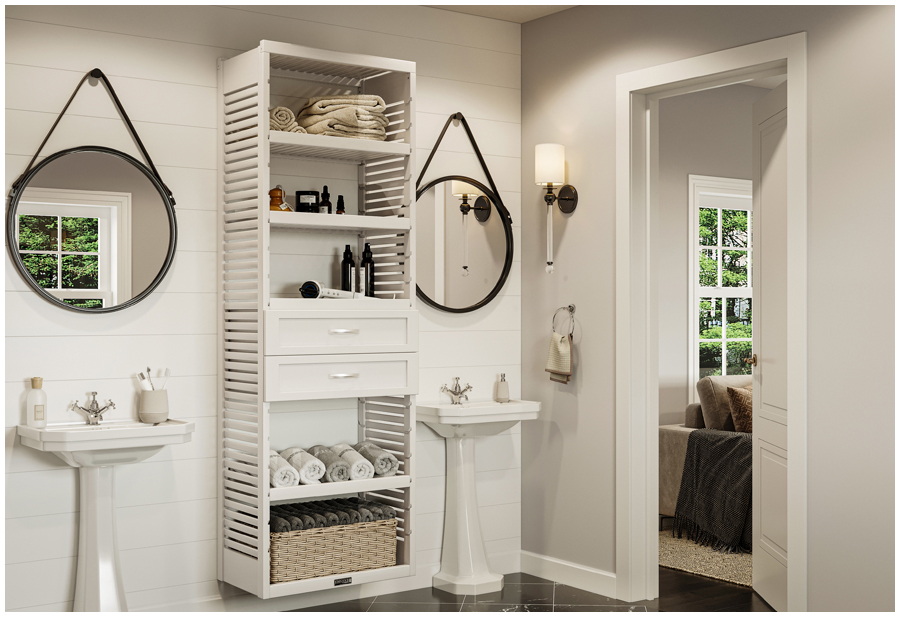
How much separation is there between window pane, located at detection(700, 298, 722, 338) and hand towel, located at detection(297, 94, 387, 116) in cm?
313

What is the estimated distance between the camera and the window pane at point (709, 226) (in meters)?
5.72

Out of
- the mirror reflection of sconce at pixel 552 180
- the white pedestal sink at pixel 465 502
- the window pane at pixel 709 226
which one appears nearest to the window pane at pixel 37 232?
the white pedestal sink at pixel 465 502

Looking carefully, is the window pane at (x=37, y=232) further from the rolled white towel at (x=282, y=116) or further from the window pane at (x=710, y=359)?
the window pane at (x=710, y=359)

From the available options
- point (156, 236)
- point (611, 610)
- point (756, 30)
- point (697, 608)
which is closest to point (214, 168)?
point (156, 236)

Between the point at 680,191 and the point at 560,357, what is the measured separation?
7.12 feet

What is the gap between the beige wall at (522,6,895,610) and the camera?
2811 millimetres

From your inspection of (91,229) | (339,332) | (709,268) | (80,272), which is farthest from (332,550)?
(709,268)

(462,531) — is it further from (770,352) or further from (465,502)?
(770,352)

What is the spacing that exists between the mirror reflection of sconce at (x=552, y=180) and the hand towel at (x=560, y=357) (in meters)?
0.33

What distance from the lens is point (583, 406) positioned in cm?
385

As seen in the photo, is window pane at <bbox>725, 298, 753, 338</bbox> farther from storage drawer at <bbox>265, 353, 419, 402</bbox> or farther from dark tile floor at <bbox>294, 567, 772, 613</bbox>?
storage drawer at <bbox>265, 353, 419, 402</bbox>

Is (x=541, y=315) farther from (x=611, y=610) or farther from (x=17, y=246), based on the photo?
(x=17, y=246)

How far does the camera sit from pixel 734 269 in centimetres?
587

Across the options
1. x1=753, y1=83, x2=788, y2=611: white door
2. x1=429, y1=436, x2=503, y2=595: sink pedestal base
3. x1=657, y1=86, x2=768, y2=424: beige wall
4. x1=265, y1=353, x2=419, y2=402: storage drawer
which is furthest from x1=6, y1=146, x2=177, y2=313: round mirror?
x1=657, y1=86, x2=768, y2=424: beige wall
